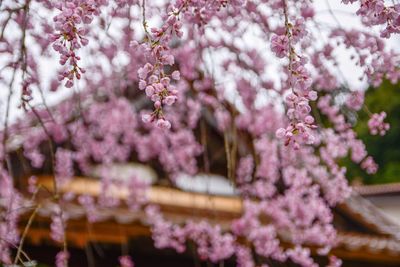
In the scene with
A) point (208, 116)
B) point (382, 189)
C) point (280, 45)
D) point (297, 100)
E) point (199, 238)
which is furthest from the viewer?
point (382, 189)

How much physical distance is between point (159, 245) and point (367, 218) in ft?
14.3

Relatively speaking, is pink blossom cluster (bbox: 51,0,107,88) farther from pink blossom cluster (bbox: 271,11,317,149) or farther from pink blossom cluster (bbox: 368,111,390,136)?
pink blossom cluster (bbox: 368,111,390,136)

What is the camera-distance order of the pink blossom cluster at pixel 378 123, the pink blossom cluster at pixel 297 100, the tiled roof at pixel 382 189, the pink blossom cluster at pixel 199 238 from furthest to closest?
the tiled roof at pixel 382 189 → the pink blossom cluster at pixel 199 238 → the pink blossom cluster at pixel 378 123 → the pink blossom cluster at pixel 297 100

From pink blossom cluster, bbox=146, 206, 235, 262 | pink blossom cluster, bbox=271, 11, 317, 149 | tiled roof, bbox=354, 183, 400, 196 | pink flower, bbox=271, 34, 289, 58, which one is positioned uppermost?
tiled roof, bbox=354, 183, 400, 196

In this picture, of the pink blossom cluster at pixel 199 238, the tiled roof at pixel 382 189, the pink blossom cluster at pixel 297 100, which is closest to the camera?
the pink blossom cluster at pixel 297 100

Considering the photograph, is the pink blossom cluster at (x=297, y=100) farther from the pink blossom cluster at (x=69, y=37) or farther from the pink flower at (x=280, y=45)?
the pink blossom cluster at (x=69, y=37)

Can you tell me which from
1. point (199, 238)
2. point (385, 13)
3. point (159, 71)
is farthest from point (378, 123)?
point (199, 238)

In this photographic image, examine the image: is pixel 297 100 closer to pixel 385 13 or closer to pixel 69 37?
pixel 385 13

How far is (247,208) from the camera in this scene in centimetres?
493

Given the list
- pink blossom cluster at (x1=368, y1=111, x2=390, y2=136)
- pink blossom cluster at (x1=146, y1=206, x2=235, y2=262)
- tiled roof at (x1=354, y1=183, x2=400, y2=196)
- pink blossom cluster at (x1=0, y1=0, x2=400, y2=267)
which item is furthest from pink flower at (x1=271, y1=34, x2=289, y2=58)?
tiled roof at (x1=354, y1=183, x2=400, y2=196)

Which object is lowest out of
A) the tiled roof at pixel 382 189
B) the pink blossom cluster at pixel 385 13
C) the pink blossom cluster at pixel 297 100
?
the pink blossom cluster at pixel 297 100

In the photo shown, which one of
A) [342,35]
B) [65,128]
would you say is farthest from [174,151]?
[342,35]

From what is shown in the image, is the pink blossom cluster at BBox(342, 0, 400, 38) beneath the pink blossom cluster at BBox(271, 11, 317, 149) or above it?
above

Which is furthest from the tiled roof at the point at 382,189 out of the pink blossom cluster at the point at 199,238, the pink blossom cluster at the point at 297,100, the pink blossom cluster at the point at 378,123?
the pink blossom cluster at the point at 297,100
